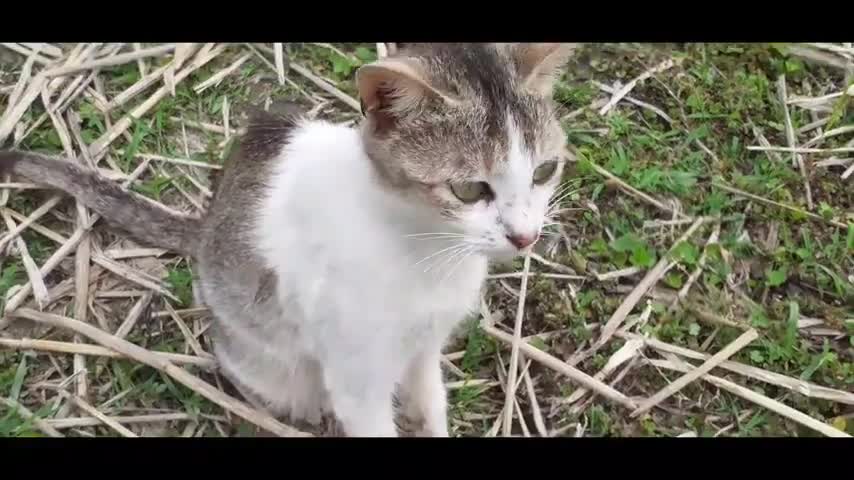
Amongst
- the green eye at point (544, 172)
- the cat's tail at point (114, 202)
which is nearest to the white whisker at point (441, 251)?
the green eye at point (544, 172)

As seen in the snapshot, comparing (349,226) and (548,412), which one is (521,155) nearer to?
(349,226)

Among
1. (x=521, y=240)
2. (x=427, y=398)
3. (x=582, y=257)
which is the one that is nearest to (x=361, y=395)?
(x=427, y=398)

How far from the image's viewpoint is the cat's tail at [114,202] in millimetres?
1380

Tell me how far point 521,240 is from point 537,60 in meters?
0.23

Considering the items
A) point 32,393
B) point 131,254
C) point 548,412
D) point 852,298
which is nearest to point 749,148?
point 852,298

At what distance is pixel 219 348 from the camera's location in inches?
53.2

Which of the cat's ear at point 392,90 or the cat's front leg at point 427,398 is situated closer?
the cat's ear at point 392,90

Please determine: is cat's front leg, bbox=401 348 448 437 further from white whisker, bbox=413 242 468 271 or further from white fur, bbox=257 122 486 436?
white whisker, bbox=413 242 468 271

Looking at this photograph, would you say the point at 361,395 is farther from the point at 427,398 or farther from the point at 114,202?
the point at 114,202

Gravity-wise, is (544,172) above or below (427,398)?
above

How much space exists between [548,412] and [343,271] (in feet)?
1.32

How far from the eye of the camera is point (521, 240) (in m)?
1.07

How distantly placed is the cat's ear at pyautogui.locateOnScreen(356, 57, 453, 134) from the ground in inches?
13.9

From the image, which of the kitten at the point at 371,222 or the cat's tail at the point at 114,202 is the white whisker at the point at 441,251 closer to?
the kitten at the point at 371,222
